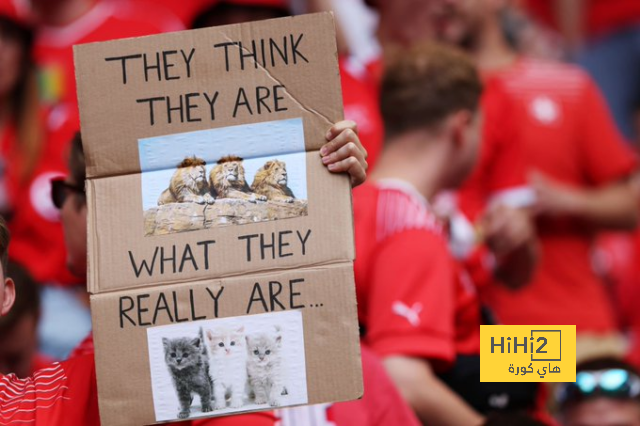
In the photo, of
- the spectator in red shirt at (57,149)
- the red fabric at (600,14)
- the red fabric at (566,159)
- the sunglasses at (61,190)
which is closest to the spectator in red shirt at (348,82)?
the spectator in red shirt at (57,149)

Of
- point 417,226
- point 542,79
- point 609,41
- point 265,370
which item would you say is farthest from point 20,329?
point 609,41

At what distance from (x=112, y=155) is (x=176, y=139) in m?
0.12

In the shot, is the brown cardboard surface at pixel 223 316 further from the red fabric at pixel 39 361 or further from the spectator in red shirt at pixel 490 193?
the spectator in red shirt at pixel 490 193

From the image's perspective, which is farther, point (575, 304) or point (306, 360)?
point (575, 304)

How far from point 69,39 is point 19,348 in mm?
1673

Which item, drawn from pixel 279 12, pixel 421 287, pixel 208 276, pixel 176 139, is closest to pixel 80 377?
pixel 208 276

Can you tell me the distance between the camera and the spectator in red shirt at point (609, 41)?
8.02 m

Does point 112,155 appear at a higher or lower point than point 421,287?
higher

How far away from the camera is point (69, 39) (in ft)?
14.8

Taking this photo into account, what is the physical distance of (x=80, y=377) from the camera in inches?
83.0

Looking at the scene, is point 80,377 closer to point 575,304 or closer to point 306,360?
point 306,360

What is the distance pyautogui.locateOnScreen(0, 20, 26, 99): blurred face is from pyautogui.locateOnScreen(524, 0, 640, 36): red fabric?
4.55 m

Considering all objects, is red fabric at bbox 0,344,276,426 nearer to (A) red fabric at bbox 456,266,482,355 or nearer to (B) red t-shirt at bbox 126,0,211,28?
(A) red fabric at bbox 456,266,482,355

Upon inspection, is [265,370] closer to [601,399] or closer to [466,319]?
[466,319]
